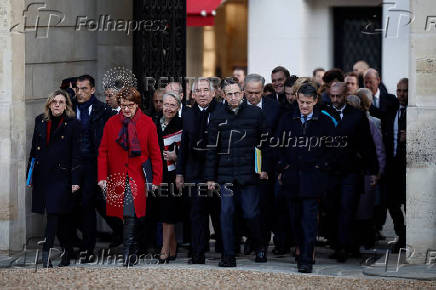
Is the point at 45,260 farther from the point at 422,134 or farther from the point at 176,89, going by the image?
the point at 422,134

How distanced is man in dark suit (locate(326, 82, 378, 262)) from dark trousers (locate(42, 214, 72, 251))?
9.09ft

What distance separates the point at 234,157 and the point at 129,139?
3.54 ft

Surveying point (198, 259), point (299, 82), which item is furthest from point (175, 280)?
point (299, 82)

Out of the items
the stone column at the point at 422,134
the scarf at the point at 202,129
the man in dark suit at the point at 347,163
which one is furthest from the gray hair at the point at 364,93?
the scarf at the point at 202,129

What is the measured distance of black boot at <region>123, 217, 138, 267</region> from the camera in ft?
44.8

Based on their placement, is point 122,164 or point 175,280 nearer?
point 175,280

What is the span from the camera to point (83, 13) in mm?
16406

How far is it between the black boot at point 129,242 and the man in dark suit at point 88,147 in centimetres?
88

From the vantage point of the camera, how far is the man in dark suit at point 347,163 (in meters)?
14.2

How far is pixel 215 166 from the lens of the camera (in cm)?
1365

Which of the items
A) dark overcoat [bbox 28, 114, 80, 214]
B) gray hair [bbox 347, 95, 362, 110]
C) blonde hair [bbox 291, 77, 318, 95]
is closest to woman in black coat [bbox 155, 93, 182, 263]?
dark overcoat [bbox 28, 114, 80, 214]

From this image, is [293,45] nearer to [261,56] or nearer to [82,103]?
[261,56]

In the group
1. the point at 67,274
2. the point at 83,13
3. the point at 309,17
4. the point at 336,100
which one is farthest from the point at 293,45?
the point at 67,274

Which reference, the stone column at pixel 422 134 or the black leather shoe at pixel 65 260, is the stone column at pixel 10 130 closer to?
the black leather shoe at pixel 65 260
